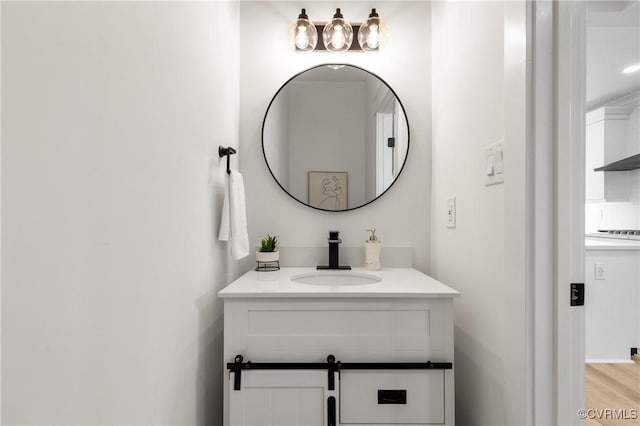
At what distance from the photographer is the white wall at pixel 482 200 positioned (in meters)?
0.93

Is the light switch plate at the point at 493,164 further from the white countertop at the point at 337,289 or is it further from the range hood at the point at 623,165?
the range hood at the point at 623,165

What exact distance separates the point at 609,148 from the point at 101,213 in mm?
3033

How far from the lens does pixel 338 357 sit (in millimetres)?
1138

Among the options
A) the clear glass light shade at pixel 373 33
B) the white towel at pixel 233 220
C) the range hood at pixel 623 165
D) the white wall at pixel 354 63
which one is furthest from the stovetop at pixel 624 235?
the white towel at pixel 233 220

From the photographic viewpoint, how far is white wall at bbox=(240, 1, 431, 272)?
176 cm

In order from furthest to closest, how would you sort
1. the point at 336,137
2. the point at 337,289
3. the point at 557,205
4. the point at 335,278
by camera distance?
the point at 336,137, the point at 335,278, the point at 337,289, the point at 557,205

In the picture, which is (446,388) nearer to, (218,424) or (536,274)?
(536,274)

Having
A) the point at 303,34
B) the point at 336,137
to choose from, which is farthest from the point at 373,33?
the point at 336,137

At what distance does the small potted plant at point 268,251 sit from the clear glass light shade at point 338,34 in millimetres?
1043

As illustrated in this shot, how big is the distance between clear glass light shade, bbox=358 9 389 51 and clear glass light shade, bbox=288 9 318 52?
244mm

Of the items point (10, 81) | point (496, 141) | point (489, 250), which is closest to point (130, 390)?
point (10, 81)

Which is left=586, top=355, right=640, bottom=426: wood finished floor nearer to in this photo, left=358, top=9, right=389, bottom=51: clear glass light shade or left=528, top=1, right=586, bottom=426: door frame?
left=528, top=1, right=586, bottom=426: door frame

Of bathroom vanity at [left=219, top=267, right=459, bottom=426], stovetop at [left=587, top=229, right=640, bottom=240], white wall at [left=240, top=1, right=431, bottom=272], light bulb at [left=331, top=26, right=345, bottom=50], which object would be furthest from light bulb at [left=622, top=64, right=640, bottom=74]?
bathroom vanity at [left=219, top=267, right=459, bottom=426]

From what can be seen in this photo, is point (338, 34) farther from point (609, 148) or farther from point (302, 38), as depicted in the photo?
point (609, 148)
